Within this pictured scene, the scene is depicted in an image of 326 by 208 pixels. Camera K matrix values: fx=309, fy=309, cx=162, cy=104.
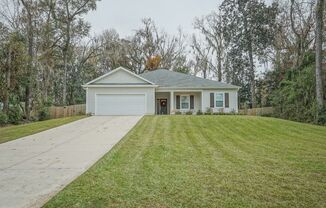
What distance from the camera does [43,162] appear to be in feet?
24.1

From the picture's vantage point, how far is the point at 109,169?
251 inches

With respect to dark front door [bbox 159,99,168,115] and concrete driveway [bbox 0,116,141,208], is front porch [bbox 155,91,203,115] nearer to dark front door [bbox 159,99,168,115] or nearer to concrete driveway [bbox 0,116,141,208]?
dark front door [bbox 159,99,168,115]

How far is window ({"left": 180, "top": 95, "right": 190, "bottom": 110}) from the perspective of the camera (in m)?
26.6

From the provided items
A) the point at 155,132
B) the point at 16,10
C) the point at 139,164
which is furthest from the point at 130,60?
the point at 139,164

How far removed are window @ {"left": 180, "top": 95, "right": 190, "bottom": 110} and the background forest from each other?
743 cm

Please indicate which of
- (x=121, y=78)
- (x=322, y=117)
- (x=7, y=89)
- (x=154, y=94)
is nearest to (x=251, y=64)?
(x=154, y=94)

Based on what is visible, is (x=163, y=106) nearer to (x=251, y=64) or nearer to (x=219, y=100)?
(x=219, y=100)

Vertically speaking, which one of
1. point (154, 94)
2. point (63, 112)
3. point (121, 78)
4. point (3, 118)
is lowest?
point (3, 118)

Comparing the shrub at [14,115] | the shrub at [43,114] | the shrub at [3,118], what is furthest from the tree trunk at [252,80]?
the shrub at [3,118]

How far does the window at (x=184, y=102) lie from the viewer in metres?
26.6

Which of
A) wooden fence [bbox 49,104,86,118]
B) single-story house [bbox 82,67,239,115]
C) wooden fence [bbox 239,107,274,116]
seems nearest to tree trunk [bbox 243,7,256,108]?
wooden fence [bbox 239,107,274,116]

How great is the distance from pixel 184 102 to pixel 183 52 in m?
17.8

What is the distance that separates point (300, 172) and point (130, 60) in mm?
36114

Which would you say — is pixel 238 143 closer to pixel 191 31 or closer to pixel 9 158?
pixel 9 158
